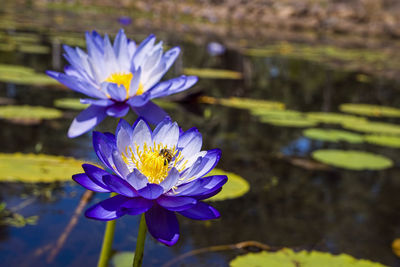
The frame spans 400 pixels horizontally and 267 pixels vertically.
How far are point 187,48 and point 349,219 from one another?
5.01 meters

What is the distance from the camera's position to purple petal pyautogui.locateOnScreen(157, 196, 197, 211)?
0.61 m

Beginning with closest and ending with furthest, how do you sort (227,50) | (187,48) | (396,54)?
A: 1. (187,48)
2. (227,50)
3. (396,54)

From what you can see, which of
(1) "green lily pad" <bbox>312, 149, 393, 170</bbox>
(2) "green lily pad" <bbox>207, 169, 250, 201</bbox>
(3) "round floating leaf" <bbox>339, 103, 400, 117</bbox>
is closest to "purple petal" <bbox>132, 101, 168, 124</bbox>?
(2) "green lily pad" <bbox>207, 169, 250, 201</bbox>

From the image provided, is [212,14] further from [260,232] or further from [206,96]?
[260,232]

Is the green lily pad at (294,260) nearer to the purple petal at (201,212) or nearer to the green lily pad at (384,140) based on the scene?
the purple petal at (201,212)

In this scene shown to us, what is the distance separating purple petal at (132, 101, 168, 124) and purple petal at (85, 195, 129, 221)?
337 mm

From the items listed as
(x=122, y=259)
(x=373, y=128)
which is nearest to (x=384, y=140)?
(x=373, y=128)

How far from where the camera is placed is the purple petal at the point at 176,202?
1.99ft

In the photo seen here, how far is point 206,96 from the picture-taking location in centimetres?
335

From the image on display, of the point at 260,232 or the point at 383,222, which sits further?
the point at 383,222

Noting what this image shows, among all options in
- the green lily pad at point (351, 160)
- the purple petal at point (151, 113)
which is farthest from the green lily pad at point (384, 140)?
the purple petal at point (151, 113)

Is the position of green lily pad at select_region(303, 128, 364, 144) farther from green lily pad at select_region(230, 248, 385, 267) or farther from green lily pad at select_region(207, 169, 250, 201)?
green lily pad at select_region(230, 248, 385, 267)

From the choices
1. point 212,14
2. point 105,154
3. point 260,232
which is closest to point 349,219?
point 260,232

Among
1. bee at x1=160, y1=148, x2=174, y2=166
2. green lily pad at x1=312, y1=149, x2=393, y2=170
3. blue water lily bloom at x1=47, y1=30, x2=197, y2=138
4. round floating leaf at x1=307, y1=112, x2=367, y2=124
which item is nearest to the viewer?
bee at x1=160, y1=148, x2=174, y2=166
